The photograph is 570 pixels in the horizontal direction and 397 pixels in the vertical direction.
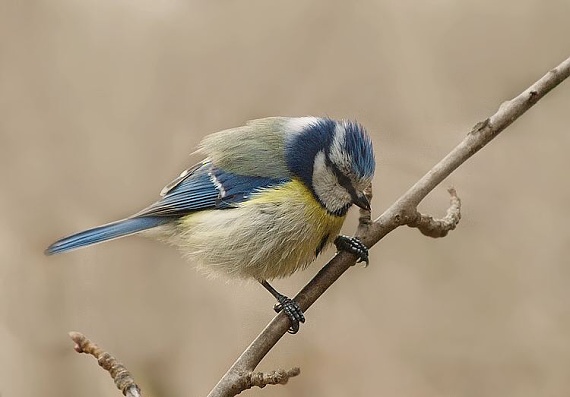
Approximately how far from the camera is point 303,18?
2.54 meters

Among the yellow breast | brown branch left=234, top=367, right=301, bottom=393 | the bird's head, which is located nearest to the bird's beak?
the bird's head

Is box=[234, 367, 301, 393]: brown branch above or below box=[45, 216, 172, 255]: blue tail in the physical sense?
below

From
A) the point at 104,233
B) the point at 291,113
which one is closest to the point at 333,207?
the point at 104,233

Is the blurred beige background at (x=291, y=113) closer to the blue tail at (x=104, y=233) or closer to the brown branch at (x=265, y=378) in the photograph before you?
the blue tail at (x=104, y=233)

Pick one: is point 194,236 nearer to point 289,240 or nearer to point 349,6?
point 289,240

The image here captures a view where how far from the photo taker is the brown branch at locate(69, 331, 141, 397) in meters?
→ 1.17

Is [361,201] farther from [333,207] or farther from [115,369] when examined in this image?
[115,369]

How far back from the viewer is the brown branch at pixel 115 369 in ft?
3.84

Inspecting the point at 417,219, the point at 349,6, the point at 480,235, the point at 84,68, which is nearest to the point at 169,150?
the point at 84,68

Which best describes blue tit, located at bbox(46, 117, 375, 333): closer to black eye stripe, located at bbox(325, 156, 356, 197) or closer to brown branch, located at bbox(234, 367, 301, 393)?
black eye stripe, located at bbox(325, 156, 356, 197)

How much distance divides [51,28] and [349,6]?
96 cm

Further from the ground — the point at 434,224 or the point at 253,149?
the point at 253,149

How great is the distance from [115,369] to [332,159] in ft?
2.09

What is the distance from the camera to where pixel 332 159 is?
1.61 m
